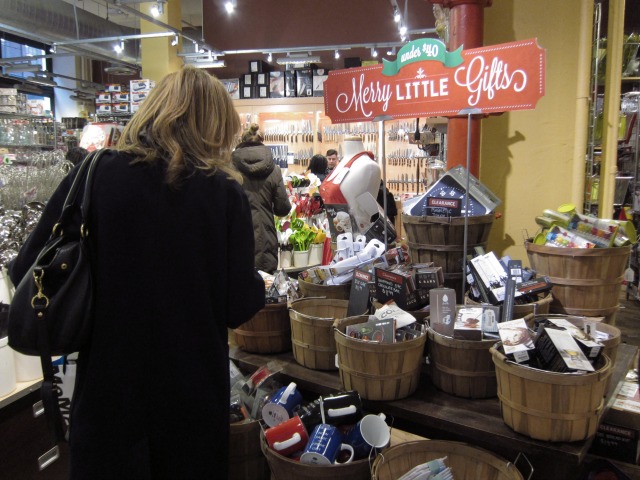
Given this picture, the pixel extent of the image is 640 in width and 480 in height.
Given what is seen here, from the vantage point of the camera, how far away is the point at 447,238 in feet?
7.96

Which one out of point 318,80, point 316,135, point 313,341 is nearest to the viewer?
point 313,341

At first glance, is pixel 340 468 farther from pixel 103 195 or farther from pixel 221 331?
pixel 103 195

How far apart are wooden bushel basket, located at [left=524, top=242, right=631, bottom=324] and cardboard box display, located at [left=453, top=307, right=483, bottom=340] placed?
0.71 meters

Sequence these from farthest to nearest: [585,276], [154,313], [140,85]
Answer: [140,85]
[585,276]
[154,313]

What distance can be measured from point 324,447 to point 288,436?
0.15 meters

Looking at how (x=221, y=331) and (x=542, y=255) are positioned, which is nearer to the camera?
(x=221, y=331)

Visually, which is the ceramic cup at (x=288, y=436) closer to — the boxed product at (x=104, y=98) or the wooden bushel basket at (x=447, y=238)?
the wooden bushel basket at (x=447, y=238)

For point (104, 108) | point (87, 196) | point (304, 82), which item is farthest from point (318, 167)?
point (87, 196)

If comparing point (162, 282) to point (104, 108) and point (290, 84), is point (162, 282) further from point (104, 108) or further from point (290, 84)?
point (290, 84)

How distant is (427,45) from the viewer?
7.98ft

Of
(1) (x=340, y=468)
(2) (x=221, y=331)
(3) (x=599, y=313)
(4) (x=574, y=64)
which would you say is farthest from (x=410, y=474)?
(4) (x=574, y=64)

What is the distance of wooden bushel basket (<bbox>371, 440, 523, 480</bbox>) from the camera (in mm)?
1636

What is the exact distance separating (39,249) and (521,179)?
2.88m

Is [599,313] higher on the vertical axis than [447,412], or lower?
higher
